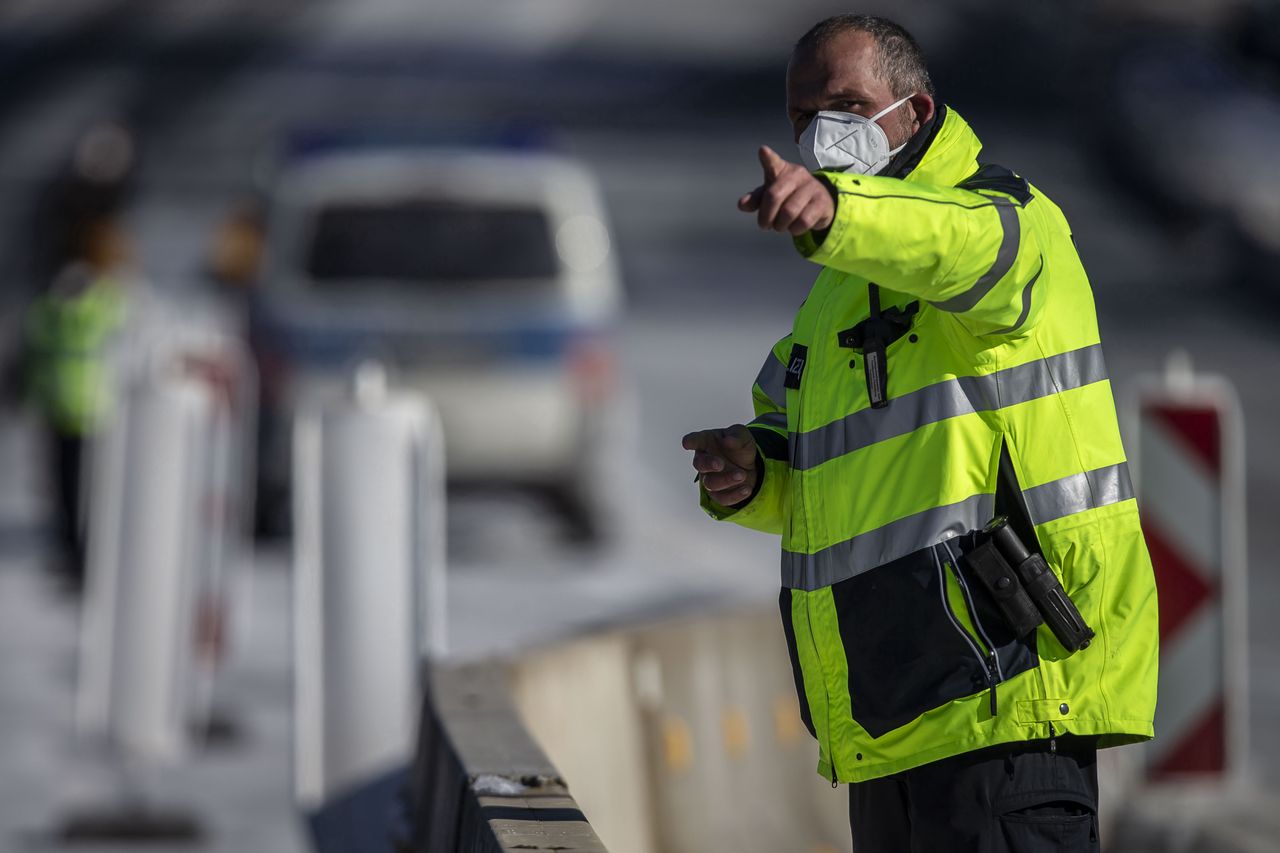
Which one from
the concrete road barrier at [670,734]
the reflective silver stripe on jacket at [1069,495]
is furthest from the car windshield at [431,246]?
the reflective silver stripe on jacket at [1069,495]

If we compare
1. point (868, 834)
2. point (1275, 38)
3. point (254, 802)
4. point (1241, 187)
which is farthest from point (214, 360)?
point (1241, 187)

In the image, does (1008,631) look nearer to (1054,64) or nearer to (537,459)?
(537,459)

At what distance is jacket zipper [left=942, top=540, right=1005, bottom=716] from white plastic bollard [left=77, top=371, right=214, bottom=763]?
4993 mm

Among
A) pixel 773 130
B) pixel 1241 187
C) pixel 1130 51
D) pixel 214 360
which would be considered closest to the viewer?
pixel 214 360

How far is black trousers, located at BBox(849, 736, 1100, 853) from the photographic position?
320 cm

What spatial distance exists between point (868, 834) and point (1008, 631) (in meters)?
0.42

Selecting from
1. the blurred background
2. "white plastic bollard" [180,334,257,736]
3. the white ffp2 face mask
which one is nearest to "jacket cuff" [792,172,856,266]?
the white ffp2 face mask

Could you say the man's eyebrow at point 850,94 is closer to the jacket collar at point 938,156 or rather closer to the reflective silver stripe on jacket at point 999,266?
the jacket collar at point 938,156

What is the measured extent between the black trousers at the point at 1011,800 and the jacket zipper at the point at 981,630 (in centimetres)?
9

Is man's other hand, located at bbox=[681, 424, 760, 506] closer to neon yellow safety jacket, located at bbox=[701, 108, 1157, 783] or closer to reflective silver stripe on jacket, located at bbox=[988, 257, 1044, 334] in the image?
neon yellow safety jacket, located at bbox=[701, 108, 1157, 783]

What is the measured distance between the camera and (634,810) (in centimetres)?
578

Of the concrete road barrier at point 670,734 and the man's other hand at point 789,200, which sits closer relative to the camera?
the man's other hand at point 789,200

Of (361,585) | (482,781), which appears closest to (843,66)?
(482,781)

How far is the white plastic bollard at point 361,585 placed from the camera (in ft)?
19.5
